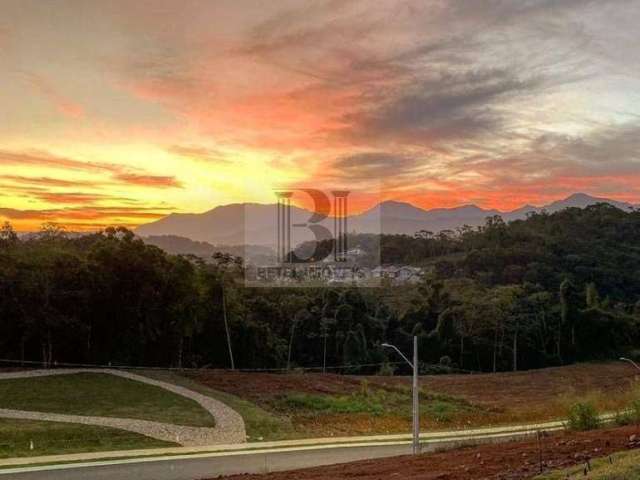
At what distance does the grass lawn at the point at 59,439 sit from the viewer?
70.7ft

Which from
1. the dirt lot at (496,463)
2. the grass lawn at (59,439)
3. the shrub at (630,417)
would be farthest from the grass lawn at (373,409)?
the dirt lot at (496,463)

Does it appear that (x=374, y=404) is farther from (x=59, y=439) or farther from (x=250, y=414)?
(x=59, y=439)

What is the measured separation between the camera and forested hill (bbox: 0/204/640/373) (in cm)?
3559

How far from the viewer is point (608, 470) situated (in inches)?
357

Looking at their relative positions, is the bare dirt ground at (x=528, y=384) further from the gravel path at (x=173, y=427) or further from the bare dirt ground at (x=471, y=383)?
the gravel path at (x=173, y=427)

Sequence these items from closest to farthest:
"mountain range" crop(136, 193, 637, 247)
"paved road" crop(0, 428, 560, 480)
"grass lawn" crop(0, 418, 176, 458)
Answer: "paved road" crop(0, 428, 560, 480), "grass lawn" crop(0, 418, 176, 458), "mountain range" crop(136, 193, 637, 247)

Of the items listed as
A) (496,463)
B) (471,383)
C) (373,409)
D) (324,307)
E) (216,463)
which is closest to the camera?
(496,463)

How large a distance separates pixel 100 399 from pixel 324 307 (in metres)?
29.8

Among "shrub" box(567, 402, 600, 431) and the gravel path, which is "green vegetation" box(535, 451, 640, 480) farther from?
the gravel path

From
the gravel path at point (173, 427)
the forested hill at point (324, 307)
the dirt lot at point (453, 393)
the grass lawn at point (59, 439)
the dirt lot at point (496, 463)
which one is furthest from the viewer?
the forested hill at point (324, 307)

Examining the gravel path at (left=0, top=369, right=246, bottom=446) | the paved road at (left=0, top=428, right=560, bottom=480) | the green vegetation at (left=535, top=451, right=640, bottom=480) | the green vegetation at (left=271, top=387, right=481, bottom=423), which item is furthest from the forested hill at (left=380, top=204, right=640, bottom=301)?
the green vegetation at (left=535, top=451, right=640, bottom=480)

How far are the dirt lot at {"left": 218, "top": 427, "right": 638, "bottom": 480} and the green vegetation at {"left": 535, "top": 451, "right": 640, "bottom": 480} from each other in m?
0.58

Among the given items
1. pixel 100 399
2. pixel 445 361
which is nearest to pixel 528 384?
pixel 445 361

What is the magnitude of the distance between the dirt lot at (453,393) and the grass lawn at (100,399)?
4.18m
